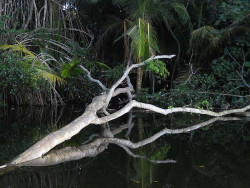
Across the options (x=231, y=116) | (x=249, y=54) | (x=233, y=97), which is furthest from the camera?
(x=249, y=54)

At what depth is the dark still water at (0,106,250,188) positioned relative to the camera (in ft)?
12.4

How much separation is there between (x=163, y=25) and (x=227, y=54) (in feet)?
7.34

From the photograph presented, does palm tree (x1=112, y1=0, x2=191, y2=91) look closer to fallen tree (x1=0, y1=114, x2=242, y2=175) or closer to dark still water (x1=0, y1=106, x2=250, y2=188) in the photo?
dark still water (x1=0, y1=106, x2=250, y2=188)

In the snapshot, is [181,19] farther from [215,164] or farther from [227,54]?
[215,164]

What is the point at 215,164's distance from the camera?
14.6 feet

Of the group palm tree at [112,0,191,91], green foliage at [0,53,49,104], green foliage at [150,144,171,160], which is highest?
palm tree at [112,0,191,91]

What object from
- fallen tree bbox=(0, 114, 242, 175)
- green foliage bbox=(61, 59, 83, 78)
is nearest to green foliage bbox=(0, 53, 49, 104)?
green foliage bbox=(61, 59, 83, 78)

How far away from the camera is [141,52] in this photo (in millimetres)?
8422

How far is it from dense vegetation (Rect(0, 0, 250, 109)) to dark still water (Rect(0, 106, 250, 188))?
1712mm

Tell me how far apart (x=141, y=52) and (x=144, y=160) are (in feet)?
13.9

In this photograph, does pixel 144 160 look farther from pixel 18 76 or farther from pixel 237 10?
pixel 237 10

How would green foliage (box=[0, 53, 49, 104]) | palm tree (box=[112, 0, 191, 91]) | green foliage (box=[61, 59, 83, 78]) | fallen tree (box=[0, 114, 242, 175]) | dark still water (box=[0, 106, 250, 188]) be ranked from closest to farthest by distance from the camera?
dark still water (box=[0, 106, 250, 188]), fallen tree (box=[0, 114, 242, 175]), palm tree (box=[112, 0, 191, 91]), green foliage (box=[0, 53, 49, 104]), green foliage (box=[61, 59, 83, 78])

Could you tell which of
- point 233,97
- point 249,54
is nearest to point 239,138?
point 233,97

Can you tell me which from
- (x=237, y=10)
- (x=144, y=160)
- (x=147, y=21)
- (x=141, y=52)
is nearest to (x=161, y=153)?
(x=144, y=160)
